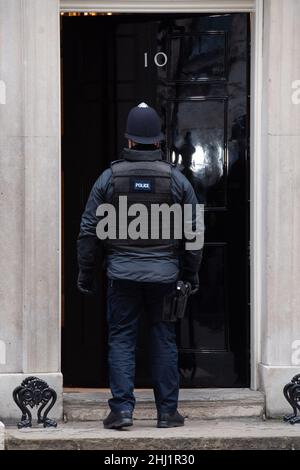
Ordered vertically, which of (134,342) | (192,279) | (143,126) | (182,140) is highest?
(143,126)

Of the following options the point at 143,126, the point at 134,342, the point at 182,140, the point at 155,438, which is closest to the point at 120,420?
the point at 155,438

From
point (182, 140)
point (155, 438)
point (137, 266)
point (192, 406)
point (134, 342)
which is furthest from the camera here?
point (182, 140)

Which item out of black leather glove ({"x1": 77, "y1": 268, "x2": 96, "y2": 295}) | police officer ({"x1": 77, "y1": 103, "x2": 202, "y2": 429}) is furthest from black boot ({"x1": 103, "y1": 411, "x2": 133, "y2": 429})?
black leather glove ({"x1": 77, "y1": 268, "x2": 96, "y2": 295})

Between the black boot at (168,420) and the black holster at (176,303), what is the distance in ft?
2.10

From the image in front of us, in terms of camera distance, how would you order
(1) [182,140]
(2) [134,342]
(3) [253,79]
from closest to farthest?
(2) [134,342] < (3) [253,79] < (1) [182,140]

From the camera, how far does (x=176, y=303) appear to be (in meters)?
9.94

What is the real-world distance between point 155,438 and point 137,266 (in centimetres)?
108

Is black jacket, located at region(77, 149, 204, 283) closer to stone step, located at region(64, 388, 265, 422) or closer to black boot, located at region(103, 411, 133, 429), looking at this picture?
black boot, located at region(103, 411, 133, 429)

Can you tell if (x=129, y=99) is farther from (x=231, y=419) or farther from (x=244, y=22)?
(x=231, y=419)

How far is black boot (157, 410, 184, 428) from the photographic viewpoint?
1010 cm

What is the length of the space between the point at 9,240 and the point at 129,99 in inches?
52.2

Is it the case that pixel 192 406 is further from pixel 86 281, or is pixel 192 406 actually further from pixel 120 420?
pixel 86 281

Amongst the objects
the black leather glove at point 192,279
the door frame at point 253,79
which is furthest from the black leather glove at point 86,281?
the door frame at point 253,79

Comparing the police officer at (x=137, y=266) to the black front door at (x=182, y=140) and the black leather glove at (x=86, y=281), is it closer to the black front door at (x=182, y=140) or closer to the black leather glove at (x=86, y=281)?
the black leather glove at (x=86, y=281)
